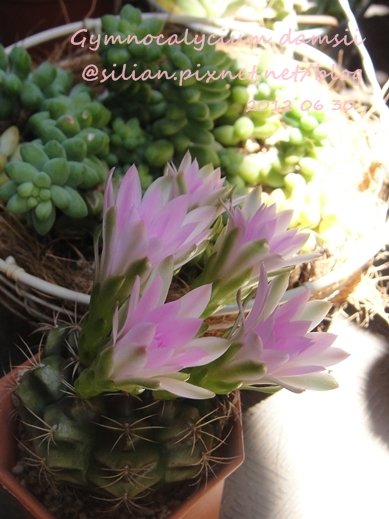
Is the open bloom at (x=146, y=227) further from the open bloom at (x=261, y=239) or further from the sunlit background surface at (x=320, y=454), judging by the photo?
the sunlit background surface at (x=320, y=454)

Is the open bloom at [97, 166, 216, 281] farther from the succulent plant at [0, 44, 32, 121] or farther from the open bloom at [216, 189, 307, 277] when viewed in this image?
the succulent plant at [0, 44, 32, 121]

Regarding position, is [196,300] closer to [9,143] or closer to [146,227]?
[146,227]

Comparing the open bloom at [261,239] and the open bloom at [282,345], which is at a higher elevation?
the open bloom at [261,239]

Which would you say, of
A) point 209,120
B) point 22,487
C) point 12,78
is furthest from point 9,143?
point 22,487

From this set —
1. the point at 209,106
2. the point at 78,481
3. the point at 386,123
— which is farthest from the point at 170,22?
the point at 78,481

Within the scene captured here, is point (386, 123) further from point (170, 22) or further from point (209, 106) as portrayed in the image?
point (170, 22)

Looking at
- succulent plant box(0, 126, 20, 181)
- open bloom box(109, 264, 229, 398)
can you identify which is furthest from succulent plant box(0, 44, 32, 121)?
open bloom box(109, 264, 229, 398)

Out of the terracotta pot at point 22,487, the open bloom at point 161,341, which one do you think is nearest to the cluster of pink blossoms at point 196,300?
the open bloom at point 161,341
